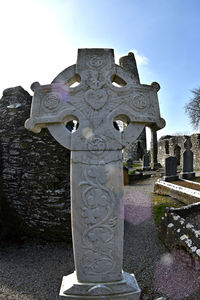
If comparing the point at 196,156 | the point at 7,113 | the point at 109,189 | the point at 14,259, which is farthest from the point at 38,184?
the point at 196,156

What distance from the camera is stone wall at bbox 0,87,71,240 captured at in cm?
382

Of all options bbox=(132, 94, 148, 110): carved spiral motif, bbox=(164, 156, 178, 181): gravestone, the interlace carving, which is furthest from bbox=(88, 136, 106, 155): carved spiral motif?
bbox=(164, 156, 178, 181): gravestone

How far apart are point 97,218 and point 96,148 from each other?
2.02 ft

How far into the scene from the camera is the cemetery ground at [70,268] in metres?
2.49

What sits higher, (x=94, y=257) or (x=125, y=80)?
(x=125, y=80)

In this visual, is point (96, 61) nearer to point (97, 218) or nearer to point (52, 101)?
point (52, 101)

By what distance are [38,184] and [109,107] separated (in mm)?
3021

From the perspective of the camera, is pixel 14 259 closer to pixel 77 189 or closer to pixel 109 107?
pixel 77 189

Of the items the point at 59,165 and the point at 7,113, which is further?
the point at 7,113

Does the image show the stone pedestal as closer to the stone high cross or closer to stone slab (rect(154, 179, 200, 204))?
stone slab (rect(154, 179, 200, 204))

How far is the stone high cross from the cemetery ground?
1368 millimetres

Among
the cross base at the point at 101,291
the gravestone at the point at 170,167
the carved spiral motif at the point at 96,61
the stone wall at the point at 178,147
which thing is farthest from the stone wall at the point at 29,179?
the stone wall at the point at 178,147

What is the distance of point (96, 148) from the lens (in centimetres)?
153

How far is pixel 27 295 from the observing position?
98.7 inches
